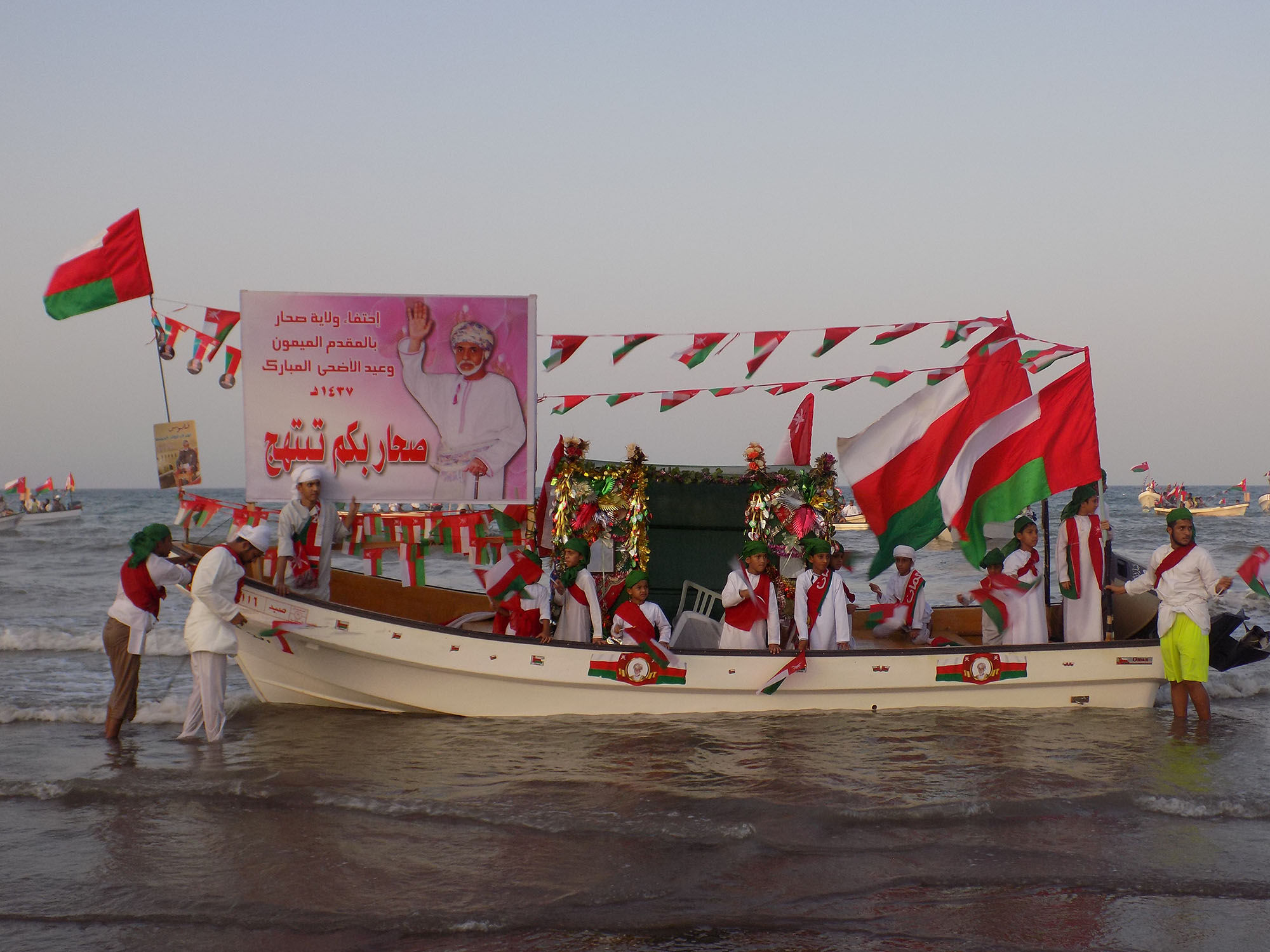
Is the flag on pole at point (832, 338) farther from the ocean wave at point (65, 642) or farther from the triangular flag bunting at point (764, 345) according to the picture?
the ocean wave at point (65, 642)

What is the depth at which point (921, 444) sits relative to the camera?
354 inches

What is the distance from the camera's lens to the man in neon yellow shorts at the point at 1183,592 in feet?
27.9

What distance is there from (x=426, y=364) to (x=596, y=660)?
2.78 metres

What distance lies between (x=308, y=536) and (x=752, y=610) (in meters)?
3.69

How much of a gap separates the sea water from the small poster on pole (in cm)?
218

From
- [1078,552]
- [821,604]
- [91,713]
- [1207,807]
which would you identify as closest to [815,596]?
[821,604]

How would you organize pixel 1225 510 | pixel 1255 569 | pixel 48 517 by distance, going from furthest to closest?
pixel 1225 510
pixel 48 517
pixel 1255 569

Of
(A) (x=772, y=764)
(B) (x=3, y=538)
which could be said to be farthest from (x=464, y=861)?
(B) (x=3, y=538)

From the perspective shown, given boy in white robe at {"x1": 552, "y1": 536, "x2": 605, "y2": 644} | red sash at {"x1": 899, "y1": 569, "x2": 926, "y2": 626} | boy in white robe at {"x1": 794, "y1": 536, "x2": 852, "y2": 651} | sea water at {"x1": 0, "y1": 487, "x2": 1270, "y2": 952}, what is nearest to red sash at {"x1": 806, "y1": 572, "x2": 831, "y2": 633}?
boy in white robe at {"x1": 794, "y1": 536, "x2": 852, "y2": 651}

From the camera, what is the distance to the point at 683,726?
28.6ft

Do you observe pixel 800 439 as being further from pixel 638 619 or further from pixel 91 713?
pixel 91 713

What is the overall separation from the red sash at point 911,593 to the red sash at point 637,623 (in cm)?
281

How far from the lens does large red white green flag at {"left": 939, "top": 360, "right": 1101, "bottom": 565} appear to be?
8.87 m

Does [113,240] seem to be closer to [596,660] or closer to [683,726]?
[596,660]
